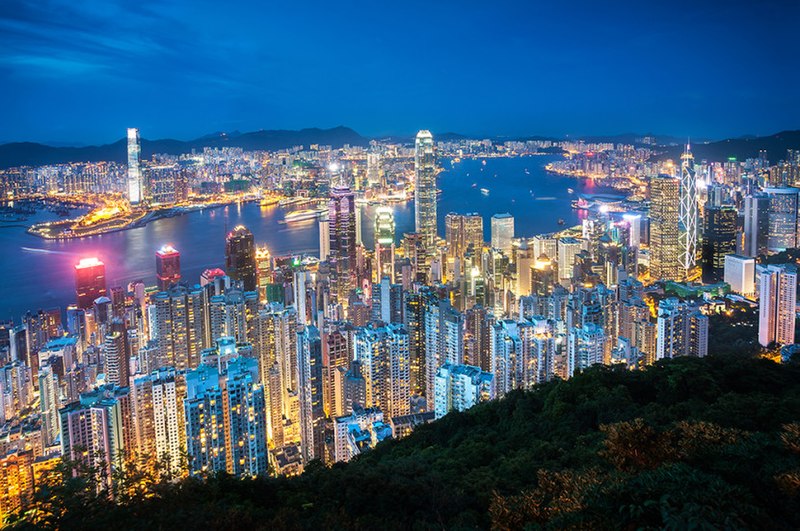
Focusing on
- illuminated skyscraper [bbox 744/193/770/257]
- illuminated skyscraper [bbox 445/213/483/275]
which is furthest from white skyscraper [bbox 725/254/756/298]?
illuminated skyscraper [bbox 445/213/483/275]

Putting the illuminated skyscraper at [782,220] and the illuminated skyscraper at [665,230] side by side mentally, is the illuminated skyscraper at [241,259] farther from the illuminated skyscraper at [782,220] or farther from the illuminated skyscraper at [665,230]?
the illuminated skyscraper at [782,220]

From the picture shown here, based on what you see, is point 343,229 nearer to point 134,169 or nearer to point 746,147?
point 134,169

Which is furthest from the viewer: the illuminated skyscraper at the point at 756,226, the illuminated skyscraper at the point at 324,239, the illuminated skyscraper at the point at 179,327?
the illuminated skyscraper at the point at 324,239

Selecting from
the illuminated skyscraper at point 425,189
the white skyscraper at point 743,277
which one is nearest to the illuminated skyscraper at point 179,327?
the illuminated skyscraper at point 425,189

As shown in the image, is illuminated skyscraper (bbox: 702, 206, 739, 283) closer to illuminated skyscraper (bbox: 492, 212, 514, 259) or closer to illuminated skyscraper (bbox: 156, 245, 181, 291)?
illuminated skyscraper (bbox: 492, 212, 514, 259)

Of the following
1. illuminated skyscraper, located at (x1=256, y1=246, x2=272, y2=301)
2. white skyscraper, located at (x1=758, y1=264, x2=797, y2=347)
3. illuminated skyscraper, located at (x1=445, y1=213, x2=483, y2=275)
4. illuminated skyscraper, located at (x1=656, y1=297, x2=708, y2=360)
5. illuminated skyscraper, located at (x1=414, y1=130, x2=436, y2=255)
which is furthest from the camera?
illuminated skyscraper, located at (x1=414, y1=130, x2=436, y2=255)

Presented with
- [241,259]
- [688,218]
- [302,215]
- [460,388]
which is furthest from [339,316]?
[688,218]
